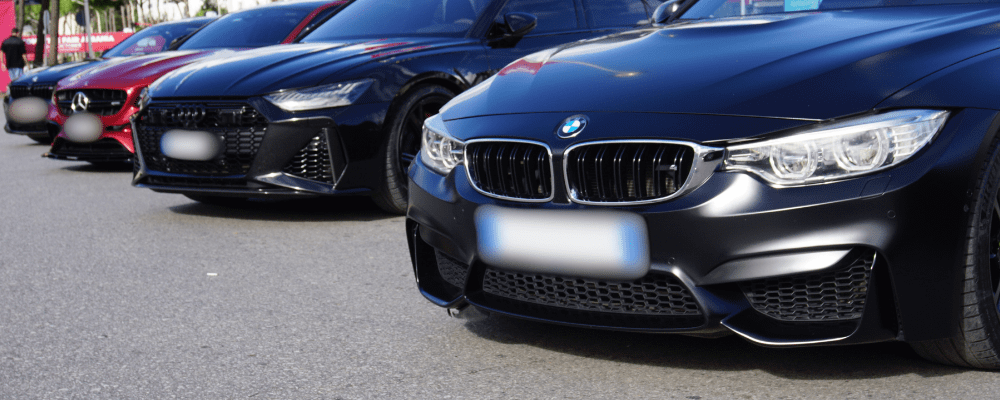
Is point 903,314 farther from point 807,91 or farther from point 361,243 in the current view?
point 361,243

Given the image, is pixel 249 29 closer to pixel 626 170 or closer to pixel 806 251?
pixel 626 170

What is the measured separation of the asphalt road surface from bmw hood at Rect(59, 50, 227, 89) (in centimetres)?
302

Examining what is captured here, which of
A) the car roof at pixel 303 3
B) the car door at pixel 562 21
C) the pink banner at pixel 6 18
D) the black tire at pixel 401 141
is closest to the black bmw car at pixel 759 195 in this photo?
the black tire at pixel 401 141

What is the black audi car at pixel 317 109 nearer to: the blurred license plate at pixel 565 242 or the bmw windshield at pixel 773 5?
the bmw windshield at pixel 773 5

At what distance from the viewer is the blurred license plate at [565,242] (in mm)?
2781

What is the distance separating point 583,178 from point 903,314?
2.81ft

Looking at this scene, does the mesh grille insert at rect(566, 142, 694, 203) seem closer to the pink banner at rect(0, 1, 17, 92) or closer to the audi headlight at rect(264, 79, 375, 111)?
the audi headlight at rect(264, 79, 375, 111)

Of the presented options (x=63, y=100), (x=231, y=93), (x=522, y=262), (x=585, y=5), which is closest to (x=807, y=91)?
(x=522, y=262)

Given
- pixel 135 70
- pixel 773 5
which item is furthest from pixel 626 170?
pixel 135 70

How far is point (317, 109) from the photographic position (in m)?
5.54

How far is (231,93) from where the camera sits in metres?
5.67

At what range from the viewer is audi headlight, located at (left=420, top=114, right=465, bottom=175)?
322 centimetres

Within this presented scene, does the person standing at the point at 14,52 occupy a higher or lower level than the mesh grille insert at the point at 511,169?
lower

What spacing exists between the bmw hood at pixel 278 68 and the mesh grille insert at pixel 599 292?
2828 millimetres
